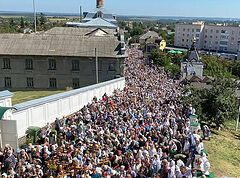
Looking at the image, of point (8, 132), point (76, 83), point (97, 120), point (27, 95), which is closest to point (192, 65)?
point (76, 83)

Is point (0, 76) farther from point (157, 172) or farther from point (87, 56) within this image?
point (157, 172)

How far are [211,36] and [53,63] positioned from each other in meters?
125

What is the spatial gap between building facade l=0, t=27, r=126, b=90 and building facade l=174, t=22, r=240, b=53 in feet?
383

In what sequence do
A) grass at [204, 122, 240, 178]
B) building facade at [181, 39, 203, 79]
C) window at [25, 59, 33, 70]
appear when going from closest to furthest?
1. grass at [204, 122, 240, 178]
2. window at [25, 59, 33, 70]
3. building facade at [181, 39, 203, 79]

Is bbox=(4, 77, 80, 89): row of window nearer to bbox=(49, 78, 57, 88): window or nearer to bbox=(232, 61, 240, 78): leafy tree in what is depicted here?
bbox=(49, 78, 57, 88): window

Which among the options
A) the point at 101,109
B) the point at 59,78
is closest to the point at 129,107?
the point at 101,109

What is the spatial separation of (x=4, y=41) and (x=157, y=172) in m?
26.1

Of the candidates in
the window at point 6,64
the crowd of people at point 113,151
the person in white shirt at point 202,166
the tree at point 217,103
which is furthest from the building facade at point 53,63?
the person in white shirt at point 202,166

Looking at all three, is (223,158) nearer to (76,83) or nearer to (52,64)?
A: (76,83)

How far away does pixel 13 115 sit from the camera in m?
14.4

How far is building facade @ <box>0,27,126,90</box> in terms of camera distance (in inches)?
1203

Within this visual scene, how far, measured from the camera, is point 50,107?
17812 millimetres

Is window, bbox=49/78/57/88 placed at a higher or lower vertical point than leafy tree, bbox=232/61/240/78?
higher

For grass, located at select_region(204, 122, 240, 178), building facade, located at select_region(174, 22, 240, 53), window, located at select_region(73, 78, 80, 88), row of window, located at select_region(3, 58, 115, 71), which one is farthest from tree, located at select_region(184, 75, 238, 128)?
building facade, located at select_region(174, 22, 240, 53)
